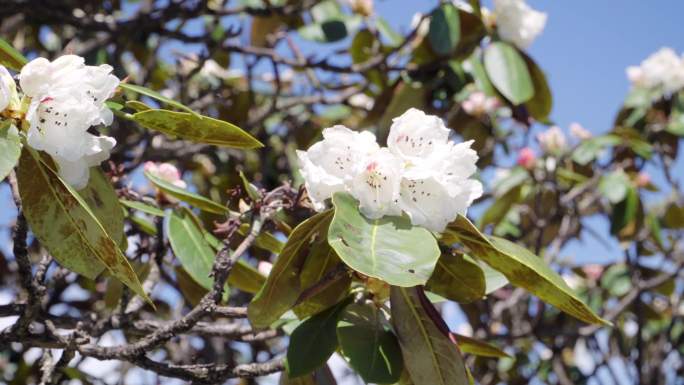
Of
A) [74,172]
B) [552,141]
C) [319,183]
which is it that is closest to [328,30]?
[552,141]

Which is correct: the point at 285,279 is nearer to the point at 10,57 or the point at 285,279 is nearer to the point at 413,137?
the point at 413,137

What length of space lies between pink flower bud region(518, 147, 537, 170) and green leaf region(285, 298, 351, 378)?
5.45 ft

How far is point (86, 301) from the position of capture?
7.92ft

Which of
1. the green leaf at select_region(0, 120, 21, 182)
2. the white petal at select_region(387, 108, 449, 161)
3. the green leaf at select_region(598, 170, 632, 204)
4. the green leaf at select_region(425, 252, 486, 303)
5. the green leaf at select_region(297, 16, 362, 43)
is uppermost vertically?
the green leaf at select_region(0, 120, 21, 182)

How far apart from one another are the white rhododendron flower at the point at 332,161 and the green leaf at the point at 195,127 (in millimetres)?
116

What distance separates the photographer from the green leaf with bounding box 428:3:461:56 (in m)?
2.15

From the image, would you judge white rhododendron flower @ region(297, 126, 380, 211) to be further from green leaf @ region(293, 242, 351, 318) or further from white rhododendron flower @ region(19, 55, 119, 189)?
white rhododendron flower @ region(19, 55, 119, 189)

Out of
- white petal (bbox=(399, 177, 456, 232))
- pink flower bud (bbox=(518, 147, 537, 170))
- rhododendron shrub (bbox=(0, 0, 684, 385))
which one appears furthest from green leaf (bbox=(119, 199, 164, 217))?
pink flower bud (bbox=(518, 147, 537, 170))

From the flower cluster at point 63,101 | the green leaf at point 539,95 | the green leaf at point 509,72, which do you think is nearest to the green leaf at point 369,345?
the flower cluster at point 63,101

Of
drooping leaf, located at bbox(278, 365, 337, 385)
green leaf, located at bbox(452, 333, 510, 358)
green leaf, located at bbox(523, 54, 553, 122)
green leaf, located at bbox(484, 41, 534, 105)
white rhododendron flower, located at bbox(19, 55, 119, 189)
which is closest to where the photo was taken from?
white rhododendron flower, located at bbox(19, 55, 119, 189)

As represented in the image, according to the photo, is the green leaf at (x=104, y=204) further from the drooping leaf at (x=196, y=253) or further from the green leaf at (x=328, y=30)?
the green leaf at (x=328, y=30)

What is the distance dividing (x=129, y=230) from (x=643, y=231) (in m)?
2.11

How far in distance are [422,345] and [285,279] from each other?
198mm

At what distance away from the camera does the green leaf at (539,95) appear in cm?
222
